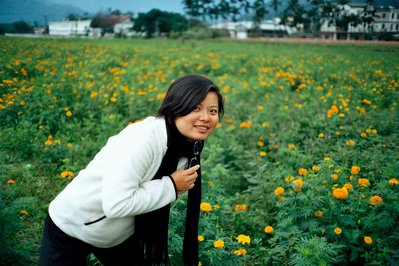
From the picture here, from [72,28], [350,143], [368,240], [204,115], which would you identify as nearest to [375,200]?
[368,240]

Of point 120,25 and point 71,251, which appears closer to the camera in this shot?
point 71,251

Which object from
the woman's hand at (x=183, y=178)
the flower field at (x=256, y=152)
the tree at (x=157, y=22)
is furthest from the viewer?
the tree at (x=157, y=22)

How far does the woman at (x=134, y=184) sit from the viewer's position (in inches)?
42.7

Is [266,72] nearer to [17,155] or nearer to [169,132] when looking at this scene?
[17,155]

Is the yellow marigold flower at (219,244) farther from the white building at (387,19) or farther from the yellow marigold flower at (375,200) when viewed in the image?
the white building at (387,19)

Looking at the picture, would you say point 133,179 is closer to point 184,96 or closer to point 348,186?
point 184,96

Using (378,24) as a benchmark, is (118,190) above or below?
below

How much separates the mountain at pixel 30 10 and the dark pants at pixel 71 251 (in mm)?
2598

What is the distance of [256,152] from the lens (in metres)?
3.31

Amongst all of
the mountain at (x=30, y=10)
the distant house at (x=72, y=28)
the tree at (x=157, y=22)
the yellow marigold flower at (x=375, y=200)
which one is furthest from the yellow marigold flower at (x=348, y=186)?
the tree at (x=157, y=22)

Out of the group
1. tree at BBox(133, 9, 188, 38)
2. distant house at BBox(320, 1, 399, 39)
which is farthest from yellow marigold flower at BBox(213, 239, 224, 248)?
tree at BBox(133, 9, 188, 38)

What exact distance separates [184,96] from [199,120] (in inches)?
4.4

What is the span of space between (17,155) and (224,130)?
2198 mm

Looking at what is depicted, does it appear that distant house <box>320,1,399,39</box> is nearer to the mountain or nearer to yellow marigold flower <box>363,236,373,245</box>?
yellow marigold flower <box>363,236,373,245</box>
